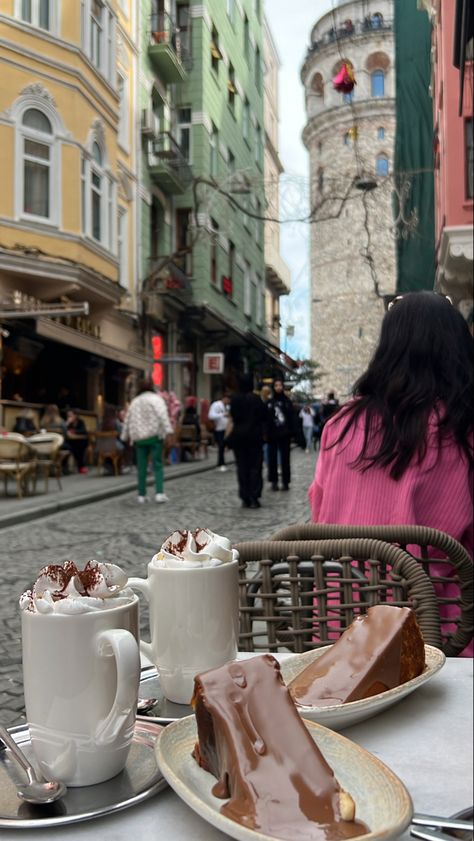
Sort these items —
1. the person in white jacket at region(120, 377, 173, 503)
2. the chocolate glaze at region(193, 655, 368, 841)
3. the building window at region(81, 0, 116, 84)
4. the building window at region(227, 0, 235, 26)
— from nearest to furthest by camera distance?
the chocolate glaze at region(193, 655, 368, 841) → the building window at region(81, 0, 116, 84) → the building window at region(227, 0, 235, 26) → the person in white jacket at region(120, 377, 173, 503)

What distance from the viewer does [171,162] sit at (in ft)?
15.4

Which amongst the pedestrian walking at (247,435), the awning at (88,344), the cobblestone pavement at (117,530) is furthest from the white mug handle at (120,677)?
the awning at (88,344)

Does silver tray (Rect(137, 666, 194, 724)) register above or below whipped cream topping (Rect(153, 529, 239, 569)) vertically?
below

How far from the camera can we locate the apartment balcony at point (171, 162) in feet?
12.2

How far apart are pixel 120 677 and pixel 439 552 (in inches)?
37.5

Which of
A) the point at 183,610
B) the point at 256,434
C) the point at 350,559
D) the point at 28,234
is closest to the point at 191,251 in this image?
the point at 28,234

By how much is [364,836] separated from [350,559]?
799mm

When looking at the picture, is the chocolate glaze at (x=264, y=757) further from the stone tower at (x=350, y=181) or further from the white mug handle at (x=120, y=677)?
the stone tower at (x=350, y=181)

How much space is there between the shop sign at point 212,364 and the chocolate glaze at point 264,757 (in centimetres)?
982

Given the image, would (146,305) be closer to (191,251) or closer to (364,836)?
(191,251)

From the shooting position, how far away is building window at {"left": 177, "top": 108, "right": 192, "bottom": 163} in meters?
3.20

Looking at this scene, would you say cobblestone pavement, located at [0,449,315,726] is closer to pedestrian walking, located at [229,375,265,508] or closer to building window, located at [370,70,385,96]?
pedestrian walking, located at [229,375,265,508]

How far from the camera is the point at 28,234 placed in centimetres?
508

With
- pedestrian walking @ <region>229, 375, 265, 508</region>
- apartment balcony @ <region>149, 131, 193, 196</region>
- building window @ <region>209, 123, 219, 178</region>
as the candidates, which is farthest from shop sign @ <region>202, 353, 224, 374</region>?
building window @ <region>209, 123, 219, 178</region>
